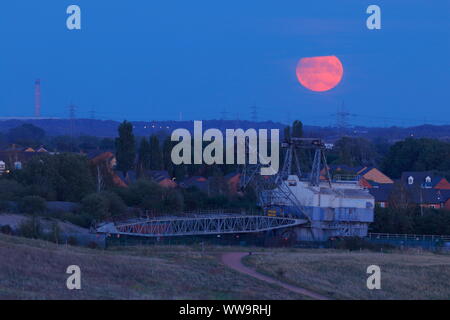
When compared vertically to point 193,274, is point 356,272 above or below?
below

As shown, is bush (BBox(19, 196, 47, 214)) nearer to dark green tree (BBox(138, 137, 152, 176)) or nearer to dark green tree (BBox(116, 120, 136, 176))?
dark green tree (BBox(116, 120, 136, 176))

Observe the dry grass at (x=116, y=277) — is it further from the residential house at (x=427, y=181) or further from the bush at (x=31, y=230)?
the residential house at (x=427, y=181)

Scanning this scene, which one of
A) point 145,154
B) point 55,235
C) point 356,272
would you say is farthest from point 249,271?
point 145,154

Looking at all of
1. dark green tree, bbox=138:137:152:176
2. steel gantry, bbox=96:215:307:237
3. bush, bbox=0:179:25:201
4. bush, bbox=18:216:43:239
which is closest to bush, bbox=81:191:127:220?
steel gantry, bbox=96:215:307:237

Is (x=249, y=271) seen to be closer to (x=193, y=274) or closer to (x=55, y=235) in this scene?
(x=193, y=274)

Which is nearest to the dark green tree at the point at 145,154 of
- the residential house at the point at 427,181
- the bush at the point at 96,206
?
the residential house at the point at 427,181
